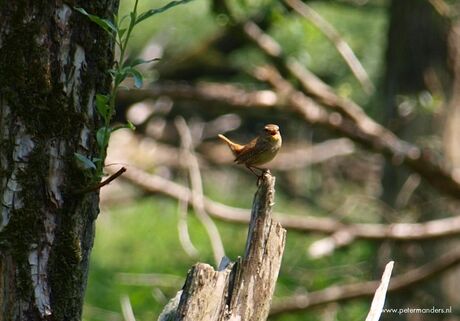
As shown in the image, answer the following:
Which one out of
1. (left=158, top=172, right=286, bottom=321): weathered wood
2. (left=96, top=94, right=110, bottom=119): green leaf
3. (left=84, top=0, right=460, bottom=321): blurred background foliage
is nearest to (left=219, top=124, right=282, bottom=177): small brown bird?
(left=158, top=172, right=286, bottom=321): weathered wood

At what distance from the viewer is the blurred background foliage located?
19.1 feet

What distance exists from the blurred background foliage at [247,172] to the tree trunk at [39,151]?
2.89 m

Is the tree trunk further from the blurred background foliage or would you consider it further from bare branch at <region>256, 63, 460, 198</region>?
bare branch at <region>256, 63, 460, 198</region>

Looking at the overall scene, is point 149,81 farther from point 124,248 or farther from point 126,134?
point 124,248

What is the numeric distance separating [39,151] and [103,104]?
0.57 feet

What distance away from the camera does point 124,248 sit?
754cm

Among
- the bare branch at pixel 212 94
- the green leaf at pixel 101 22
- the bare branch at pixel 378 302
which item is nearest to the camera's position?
the green leaf at pixel 101 22

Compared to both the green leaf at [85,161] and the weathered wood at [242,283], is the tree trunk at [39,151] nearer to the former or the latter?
the green leaf at [85,161]

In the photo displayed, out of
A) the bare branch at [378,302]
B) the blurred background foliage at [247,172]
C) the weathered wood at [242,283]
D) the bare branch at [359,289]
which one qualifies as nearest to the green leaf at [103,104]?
the weathered wood at [242,283]

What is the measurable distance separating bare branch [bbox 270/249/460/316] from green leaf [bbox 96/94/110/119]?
12.2 ft

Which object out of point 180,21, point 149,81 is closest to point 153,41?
point 180,21

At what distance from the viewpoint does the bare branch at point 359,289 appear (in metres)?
5.40

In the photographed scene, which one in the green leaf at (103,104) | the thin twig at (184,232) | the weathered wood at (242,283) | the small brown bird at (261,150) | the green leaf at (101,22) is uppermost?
the thin twig at (184,232)

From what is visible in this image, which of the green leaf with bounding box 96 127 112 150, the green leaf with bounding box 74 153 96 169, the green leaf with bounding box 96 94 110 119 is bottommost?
the green leaf with bounding box 74 153 96 169
